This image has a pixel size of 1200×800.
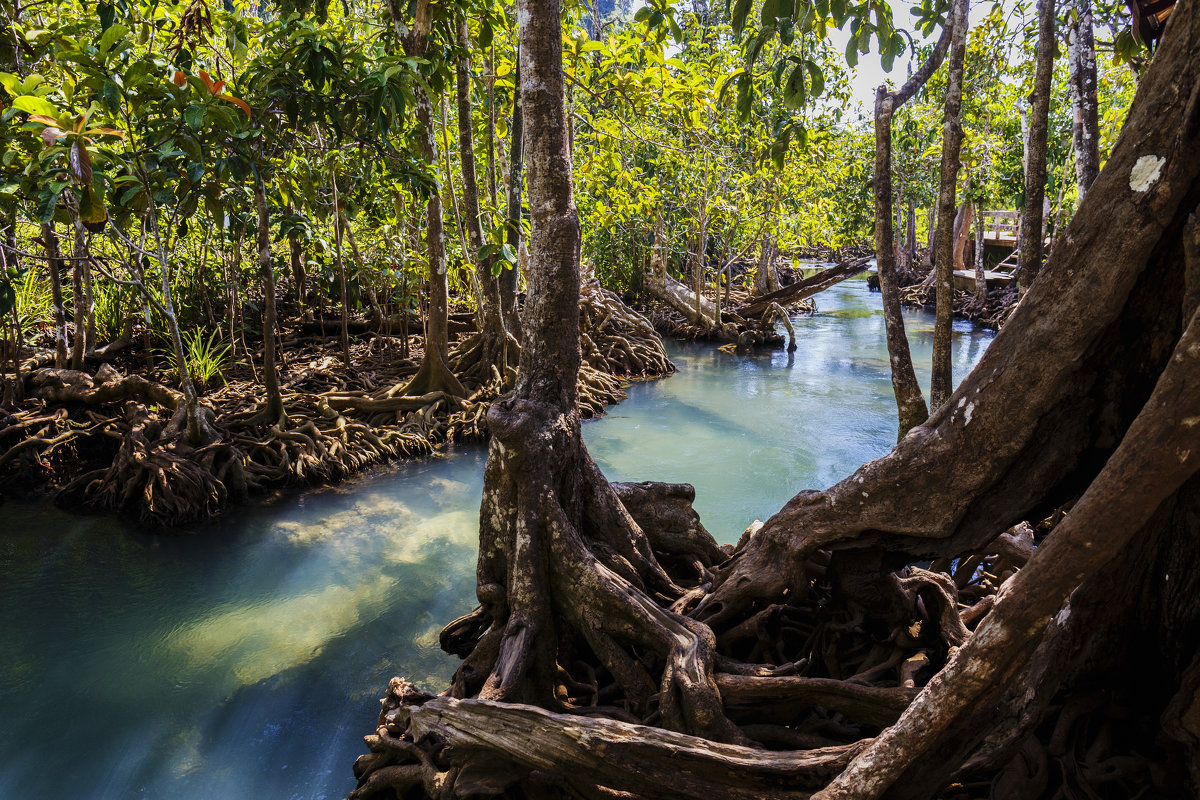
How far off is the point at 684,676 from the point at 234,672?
2832mm

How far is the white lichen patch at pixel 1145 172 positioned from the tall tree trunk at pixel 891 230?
2592 millimetres

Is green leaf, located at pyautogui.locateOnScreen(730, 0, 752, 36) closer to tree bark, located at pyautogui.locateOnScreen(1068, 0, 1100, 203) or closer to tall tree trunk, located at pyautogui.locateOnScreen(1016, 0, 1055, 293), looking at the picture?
tall tree trunk, located at pyautogui.locateOnScreen(1016, 0, 1055, 293)

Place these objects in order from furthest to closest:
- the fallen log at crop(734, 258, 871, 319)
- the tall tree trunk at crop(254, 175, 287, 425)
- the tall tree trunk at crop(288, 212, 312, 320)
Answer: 1. the fallen log at crop(734, 258, 871, 319)
2. the tall tree trunk at crop(288, 212, 312, 320)
3. the tall tree trunk at crop(254, 175, 287, 425)

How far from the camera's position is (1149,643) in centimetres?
214

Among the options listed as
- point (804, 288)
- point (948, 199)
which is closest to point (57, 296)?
point (948, 199)

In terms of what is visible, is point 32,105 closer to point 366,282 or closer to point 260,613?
point 260,613

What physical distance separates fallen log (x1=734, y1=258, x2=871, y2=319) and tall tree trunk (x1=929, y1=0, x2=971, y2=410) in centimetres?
1046

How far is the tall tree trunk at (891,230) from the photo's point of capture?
180 inches

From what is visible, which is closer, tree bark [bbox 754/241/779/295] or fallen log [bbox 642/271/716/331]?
fallen log [bbox 642/271/716/331]

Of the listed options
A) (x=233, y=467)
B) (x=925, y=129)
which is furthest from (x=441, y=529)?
(x=925, y=129)

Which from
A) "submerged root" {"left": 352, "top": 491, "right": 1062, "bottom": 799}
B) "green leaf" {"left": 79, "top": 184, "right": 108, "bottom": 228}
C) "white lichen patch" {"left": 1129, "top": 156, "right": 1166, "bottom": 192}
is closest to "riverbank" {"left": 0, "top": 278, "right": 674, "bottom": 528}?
"green leaf" {"left": 79, "top": 184, "right": 108, "bottom": 228}

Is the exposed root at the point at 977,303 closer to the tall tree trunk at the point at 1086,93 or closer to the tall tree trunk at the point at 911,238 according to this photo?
the tall tree trunk at the point at 911,238

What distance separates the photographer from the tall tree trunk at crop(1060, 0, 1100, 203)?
4734 millimetres

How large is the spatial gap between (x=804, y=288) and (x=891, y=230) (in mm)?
11164
